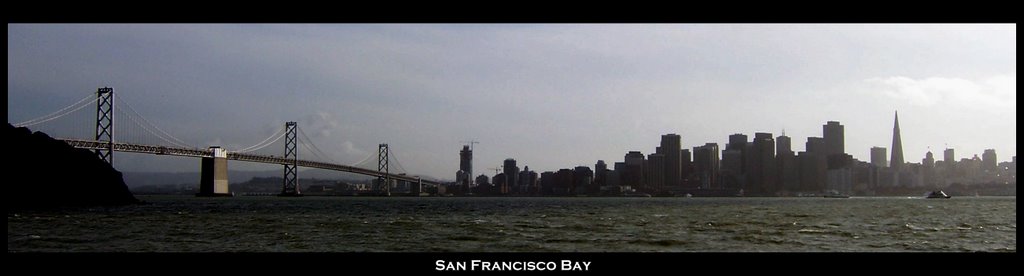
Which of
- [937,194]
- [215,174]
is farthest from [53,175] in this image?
[937,194]

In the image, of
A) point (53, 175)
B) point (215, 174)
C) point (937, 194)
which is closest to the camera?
point (53, 175)

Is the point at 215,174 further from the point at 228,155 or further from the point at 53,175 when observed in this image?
the point at 53,175

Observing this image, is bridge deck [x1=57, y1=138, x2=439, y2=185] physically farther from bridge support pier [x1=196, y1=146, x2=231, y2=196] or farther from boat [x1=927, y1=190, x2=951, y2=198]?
boat [x1=927, y1=190, x2=951, y2=198]

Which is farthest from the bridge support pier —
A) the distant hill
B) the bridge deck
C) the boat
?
the boat
